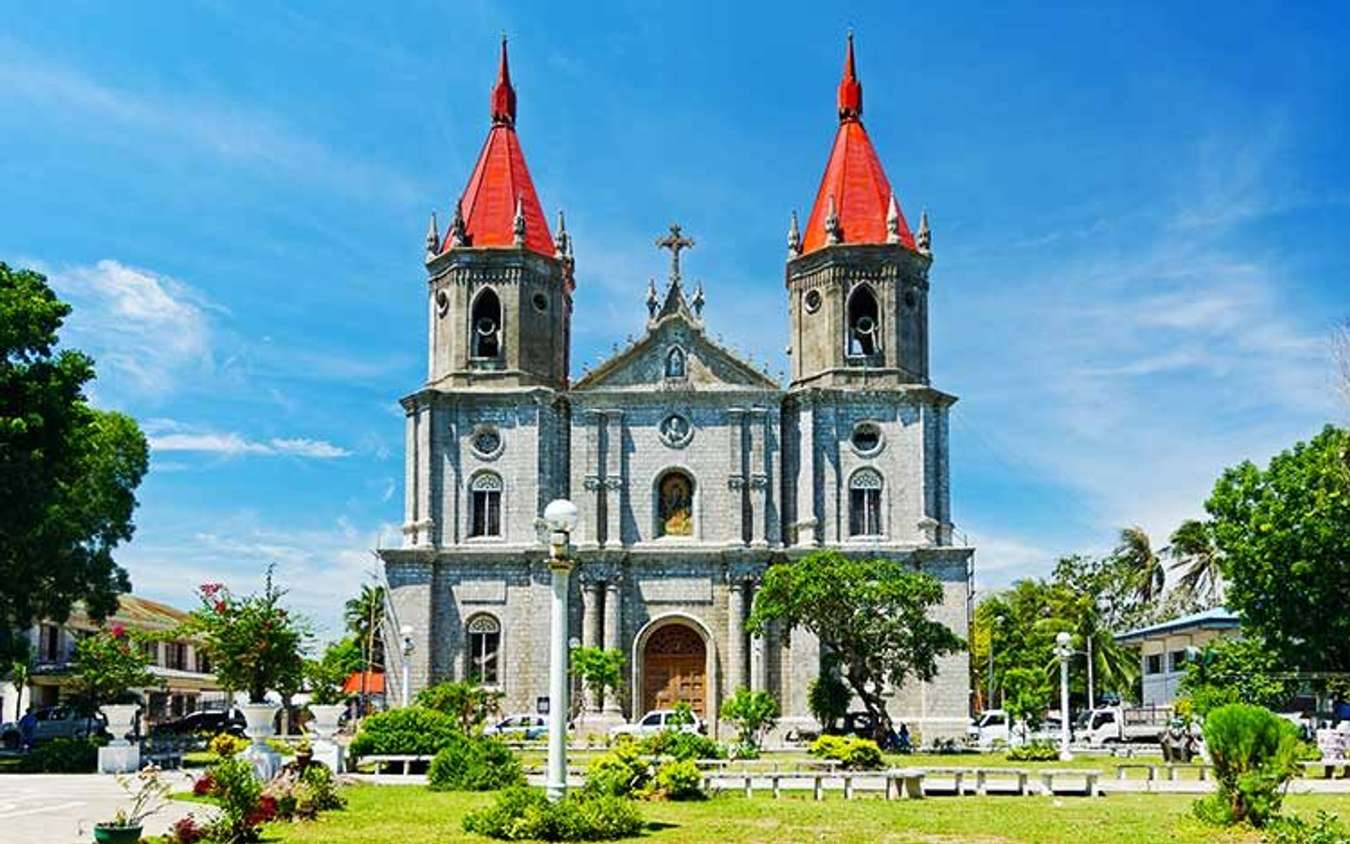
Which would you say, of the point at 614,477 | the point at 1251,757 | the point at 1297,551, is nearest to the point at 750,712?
the point at 614,477

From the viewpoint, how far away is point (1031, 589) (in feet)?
236

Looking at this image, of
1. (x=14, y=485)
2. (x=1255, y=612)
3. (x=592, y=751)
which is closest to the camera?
(x=14, y=485)

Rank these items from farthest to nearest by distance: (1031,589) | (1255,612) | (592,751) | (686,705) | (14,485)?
1. (1031,589)
2. (686,705)
3. (1255,612)
4. (592,751)
5. (14,485)

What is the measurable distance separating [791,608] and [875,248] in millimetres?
13809

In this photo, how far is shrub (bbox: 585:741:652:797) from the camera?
21.7 m

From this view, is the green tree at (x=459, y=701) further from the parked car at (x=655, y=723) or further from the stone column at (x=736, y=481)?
the stone column at (x=736, y=481)

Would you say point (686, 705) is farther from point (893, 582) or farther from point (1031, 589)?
point (1031, 589)

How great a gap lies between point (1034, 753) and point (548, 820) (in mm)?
22918

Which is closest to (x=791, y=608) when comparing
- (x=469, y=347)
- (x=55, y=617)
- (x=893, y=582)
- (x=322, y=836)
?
(x=893, y=582)

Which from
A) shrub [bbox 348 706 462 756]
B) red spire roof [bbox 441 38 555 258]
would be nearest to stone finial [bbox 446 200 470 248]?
red spire roof [bbox 441 38 555 258]

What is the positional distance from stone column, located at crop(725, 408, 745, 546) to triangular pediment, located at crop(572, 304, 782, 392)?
55.9 inches

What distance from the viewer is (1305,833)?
1537cm

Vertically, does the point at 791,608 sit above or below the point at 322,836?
above

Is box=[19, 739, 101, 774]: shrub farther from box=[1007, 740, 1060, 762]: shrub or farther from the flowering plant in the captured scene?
box=[1007, 740, 1060, 762]: shrub
